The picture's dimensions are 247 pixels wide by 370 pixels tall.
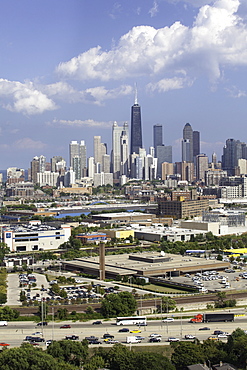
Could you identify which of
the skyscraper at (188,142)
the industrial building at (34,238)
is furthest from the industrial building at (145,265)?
the skyscraper at (188,142)

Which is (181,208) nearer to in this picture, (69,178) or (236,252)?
(236,252)

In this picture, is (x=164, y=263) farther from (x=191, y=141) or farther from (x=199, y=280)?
(x=191, y=141)

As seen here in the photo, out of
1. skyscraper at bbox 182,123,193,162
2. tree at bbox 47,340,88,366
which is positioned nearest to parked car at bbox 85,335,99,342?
tree at bbox 47,340,88,366

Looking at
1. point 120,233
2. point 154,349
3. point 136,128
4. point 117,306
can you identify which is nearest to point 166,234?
point 120,233

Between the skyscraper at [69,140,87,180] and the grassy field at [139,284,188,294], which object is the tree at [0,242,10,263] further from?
the skyscraper at [69,140,87,180]

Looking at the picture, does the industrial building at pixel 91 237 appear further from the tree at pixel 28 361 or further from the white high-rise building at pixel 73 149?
the white high-rise building at pixel 73 149

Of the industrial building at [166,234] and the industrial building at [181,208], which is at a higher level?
the industrial building at [181,208]
